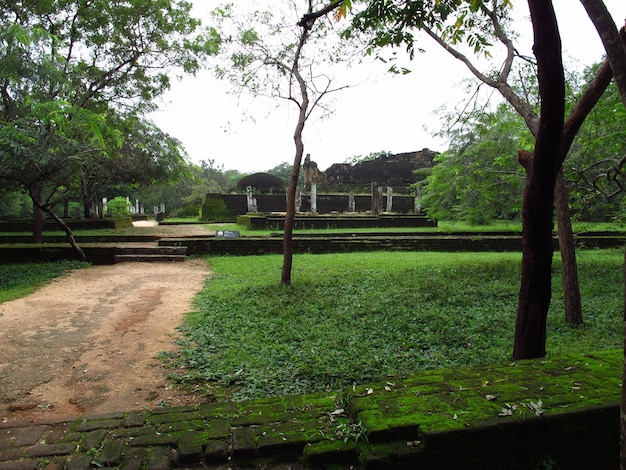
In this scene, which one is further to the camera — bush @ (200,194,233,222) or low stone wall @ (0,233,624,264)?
bush @ (200,194,233,222)

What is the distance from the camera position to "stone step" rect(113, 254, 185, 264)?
10.2 m

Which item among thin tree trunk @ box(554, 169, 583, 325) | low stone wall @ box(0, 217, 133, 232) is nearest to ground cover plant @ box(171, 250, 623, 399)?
thin tree trunk @ box(554, 169, 583, 325)

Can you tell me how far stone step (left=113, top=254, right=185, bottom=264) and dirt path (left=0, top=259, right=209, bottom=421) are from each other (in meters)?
2.30

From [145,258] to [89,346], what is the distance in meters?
6.27

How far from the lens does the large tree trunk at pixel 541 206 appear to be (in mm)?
2564

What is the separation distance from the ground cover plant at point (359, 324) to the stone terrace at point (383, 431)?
96 centimetres

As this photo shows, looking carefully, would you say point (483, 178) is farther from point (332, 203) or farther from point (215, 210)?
point (332, 203)

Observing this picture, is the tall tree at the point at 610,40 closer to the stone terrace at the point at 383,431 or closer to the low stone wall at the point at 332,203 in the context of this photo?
the stone terrace at the point at 383,431

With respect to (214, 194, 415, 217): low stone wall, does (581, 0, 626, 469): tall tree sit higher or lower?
higher

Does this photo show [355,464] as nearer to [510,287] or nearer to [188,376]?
[188,376]

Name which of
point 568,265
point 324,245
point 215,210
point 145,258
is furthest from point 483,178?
point 215,210

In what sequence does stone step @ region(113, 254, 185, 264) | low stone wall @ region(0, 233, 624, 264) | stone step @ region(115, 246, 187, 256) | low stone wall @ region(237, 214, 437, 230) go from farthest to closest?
1. low stone wall @ region(237, 214, 437, 230)
2. stone step @ region(115, 246, 187, 256)
3. stone step @ region(113, 254, 185, 264)
4. low stone wall @ region(0, 233, 624, 264)

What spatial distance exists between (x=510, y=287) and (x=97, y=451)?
6314mm

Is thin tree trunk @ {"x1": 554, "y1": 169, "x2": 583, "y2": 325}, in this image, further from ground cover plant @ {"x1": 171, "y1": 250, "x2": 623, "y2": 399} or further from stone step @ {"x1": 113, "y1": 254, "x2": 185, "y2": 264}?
stone step @ {"x1": 113, "y1": 254, "x2": 185, "y2": 264}
